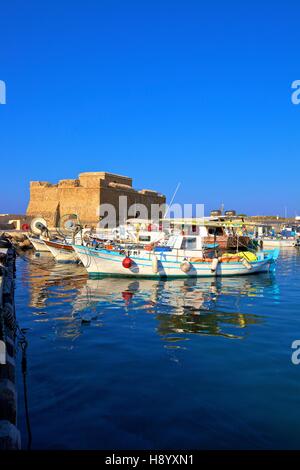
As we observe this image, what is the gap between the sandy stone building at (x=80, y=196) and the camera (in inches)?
2108

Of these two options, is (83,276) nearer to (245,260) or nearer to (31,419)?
(245,260)

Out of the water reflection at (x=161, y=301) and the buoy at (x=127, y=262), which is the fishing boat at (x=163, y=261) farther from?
the water reflection at (x=161, y=301)

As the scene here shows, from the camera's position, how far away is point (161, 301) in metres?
12.8

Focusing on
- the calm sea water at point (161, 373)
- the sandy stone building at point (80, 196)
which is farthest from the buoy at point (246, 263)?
the sandy stone building at point (80, 196)

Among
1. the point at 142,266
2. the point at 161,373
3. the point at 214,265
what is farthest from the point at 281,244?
the point at 161,373

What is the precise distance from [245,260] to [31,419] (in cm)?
1518

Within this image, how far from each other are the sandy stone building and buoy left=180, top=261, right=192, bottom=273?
36.1 metres

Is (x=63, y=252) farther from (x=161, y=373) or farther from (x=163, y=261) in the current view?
(x=161, y=373)

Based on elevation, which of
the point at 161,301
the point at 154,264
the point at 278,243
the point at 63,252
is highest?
the point at 278,243

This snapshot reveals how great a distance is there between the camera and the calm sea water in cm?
472

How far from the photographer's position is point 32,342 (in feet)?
27.1

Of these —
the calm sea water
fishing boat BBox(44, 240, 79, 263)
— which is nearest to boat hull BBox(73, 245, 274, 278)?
the calm sea water

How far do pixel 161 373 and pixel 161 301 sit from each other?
627 cm

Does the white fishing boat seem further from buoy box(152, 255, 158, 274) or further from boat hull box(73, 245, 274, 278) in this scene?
buoy box(152, 255, 158, 274)
